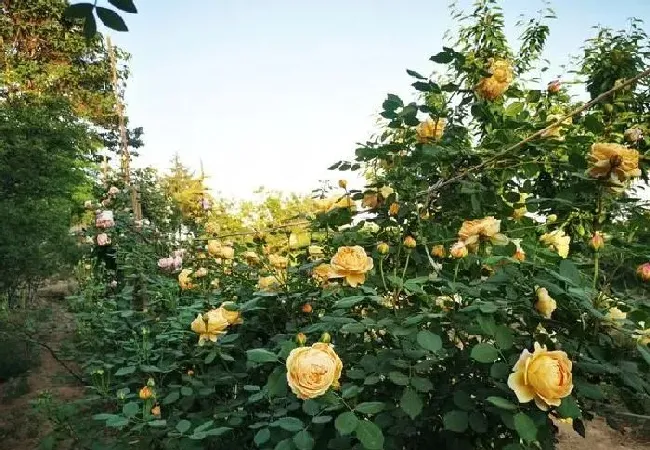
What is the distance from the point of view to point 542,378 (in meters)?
0.69

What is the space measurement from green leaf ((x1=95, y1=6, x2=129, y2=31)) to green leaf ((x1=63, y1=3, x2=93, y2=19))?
0.07 ft

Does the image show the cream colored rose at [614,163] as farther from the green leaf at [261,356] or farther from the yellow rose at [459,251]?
the green leaf at [261,356]

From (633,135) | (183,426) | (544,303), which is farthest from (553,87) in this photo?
(183,426)

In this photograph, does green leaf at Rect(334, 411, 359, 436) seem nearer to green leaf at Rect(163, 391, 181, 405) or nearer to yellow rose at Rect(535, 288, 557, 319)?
yellow rose at Rect(535, 288, 557, 319)

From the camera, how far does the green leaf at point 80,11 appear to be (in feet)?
2.35

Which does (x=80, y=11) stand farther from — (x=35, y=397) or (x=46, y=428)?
(x=35, y=397)

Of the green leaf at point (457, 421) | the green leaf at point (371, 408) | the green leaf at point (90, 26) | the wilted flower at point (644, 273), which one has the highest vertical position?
the green leaf at point (90, 26)

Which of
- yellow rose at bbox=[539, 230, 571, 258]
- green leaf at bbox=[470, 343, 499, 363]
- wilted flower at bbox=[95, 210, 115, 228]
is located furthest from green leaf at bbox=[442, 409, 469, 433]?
wilted flower at bbox=[95, 210, 115, 228]

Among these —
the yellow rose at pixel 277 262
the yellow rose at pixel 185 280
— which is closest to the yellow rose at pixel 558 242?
the yellow rose at pixel 277 262

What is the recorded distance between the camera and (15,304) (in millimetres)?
5590

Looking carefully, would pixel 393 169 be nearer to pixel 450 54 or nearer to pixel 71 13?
pixel 450 54

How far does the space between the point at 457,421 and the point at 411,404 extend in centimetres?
10

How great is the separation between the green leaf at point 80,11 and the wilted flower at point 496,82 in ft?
3.12

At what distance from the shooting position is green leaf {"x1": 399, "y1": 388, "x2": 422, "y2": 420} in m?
0.79
